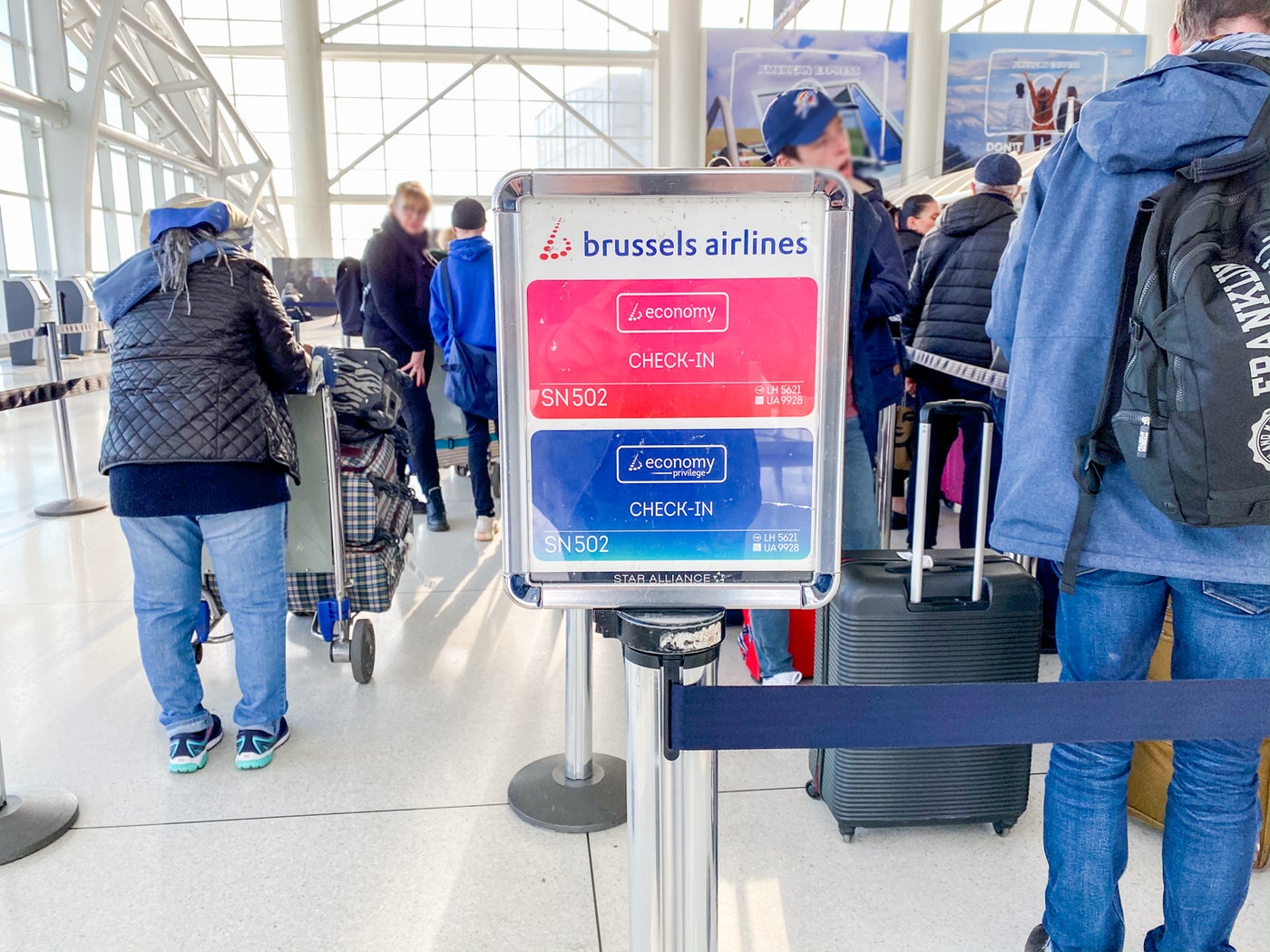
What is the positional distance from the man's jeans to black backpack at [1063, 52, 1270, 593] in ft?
12.0

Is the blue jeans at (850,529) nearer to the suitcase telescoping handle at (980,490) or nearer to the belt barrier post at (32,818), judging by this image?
the suitcase telescoping handle at (980,490)

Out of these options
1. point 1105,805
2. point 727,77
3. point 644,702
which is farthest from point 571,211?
point 727,77

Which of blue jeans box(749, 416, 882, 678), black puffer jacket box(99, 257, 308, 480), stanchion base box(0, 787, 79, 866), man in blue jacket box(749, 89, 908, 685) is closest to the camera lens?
stanchion base box(0, 787, 79, 866)

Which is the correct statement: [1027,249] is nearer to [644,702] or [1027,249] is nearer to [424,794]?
[644,702]

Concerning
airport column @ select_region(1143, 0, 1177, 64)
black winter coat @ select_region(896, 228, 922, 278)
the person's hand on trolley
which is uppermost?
airport column @ select_region(1143, 0, 1177, 64)

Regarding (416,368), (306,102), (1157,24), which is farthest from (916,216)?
(1157,24)

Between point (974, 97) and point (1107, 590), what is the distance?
22.3 metres

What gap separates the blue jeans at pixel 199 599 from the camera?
2535mm

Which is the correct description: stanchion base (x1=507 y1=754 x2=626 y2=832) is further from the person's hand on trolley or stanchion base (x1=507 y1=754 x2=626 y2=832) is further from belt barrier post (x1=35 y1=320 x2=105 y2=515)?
belt barrier post (x1=35 y1=320 x2=105 y2=515)

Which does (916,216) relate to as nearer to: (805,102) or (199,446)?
(199,446)

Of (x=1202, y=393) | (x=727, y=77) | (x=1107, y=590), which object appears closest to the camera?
(x=1202, y=393)

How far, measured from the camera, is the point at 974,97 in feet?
69.0

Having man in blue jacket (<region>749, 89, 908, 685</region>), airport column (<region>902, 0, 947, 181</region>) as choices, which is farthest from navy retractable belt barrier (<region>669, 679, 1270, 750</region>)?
airport column (<region>902, 0, 947, 181</region>)

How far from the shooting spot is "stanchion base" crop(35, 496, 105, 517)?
5.52 metres
